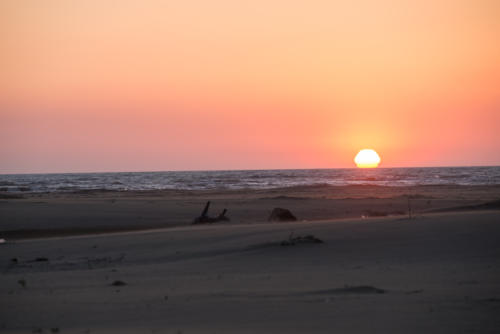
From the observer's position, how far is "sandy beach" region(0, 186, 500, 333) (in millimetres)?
7730

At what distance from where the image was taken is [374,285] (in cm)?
1002

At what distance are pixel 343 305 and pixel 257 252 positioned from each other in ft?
20.3

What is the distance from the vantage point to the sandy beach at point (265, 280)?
7730mm

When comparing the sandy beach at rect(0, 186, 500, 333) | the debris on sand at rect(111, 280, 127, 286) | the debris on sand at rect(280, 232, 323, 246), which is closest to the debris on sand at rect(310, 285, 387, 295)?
the sandy beach at rect(0, 186, 500, 333)

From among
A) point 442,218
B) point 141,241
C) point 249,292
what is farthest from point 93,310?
point 442,218

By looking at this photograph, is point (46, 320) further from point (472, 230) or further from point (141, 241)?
point (472, 230)

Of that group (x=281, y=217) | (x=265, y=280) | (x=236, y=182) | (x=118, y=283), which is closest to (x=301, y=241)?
(x=265, y=280)

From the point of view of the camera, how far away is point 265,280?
1088 cm

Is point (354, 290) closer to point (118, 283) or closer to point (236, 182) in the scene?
point (118, 283)

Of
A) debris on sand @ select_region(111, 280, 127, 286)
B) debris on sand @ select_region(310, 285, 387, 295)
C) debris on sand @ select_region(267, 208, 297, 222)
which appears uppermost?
debris on sand @ select_region(267, 208, 297, 222)

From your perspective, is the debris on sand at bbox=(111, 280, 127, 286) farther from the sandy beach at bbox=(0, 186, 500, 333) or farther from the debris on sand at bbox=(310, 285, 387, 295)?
the debris on sand at bbox=(310, 285, 387, 295)

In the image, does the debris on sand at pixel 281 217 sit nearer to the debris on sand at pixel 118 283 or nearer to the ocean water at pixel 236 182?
the debris on sand at pixel 118 283

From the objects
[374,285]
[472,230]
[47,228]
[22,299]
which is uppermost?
[47,228]

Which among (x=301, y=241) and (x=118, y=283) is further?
(x=301, y=241)
